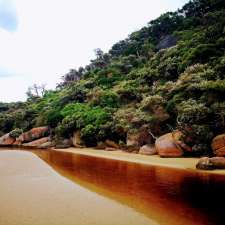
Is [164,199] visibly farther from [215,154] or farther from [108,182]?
[215,154]

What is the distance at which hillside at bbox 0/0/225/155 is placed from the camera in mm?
26516

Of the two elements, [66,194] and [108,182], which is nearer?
[66,194]

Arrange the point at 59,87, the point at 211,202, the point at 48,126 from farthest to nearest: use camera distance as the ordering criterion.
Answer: the point at 59,87, the point at 48,126, the point at 211,202

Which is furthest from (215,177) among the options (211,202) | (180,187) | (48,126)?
(48,126)

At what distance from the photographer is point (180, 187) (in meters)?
15.8

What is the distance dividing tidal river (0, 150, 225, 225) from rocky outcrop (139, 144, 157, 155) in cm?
954

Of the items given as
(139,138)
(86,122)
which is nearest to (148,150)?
(139,138)

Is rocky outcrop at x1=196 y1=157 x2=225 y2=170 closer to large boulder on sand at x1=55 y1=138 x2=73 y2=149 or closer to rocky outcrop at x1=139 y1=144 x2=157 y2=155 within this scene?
rocky outcrop at x1=139 y1=144 x2=157 y2=155

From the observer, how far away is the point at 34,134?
62438 mm

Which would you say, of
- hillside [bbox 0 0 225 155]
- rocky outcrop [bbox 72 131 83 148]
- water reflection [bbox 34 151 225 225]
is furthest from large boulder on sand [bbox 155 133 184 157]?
rocky outcrop [bbox 72 131 83 148]

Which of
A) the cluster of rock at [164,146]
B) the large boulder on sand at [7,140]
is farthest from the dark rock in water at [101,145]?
the large boulder on sand at [7,140]

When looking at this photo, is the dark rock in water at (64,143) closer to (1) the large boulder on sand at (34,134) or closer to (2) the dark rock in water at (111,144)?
(1) the large boulder on sand at (34,134)

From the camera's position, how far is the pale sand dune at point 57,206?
414 inches

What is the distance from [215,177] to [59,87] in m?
102
